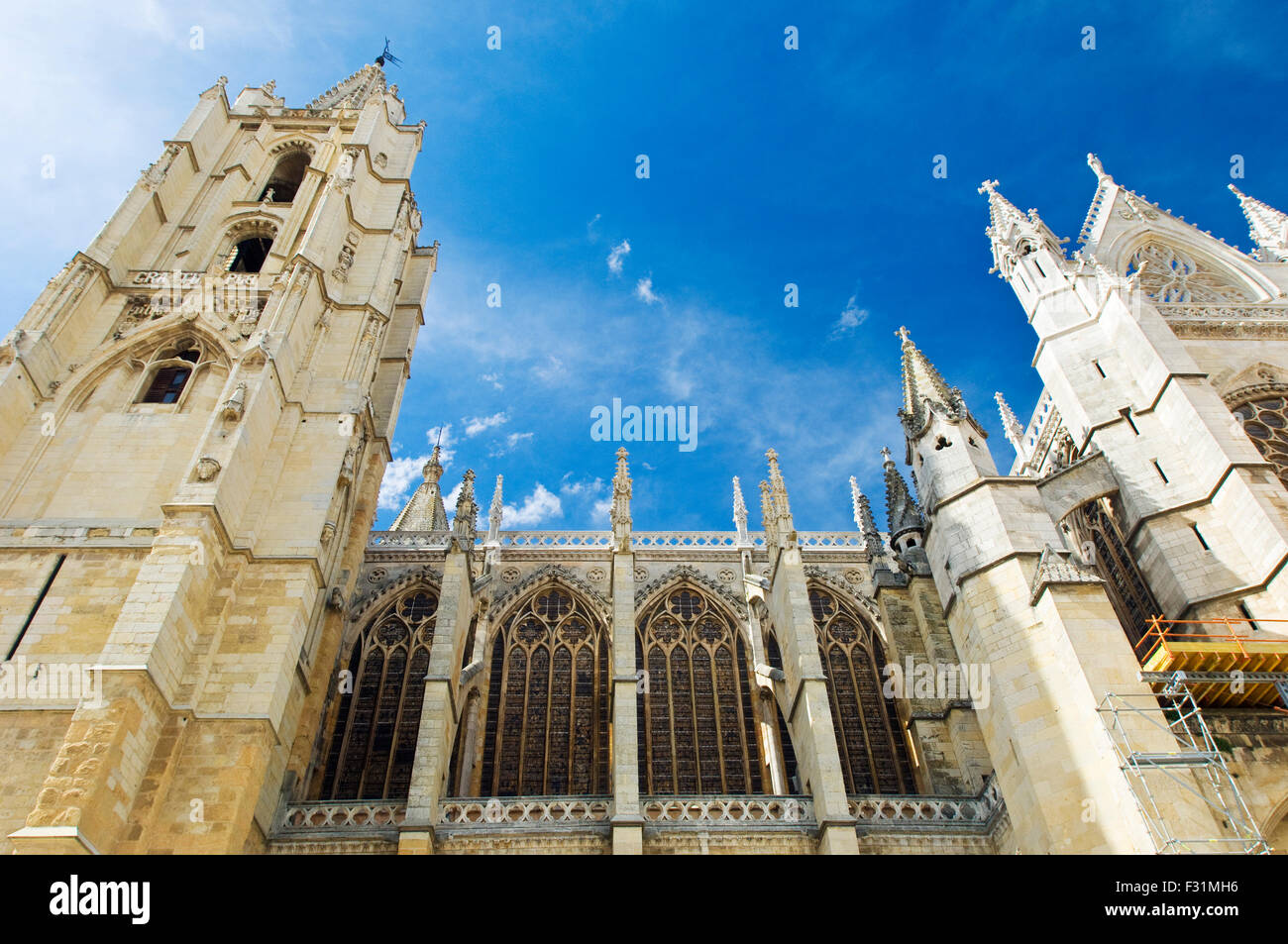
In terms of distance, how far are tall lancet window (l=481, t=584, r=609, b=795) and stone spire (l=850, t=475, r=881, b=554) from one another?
20.8 ft

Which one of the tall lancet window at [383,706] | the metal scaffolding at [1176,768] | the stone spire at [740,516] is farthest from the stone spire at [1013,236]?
the tall lancet window at [383,706]

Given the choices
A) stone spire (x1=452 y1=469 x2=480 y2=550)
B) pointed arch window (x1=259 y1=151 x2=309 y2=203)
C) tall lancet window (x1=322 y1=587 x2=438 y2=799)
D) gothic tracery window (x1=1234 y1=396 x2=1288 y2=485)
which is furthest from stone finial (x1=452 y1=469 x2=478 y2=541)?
gothic tracery window (x1=1234 y1=396 x2=1288 y2=485)

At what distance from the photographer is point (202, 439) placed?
14.5 metres

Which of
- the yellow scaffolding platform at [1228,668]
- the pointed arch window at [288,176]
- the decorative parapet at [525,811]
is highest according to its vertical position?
the pointed arch window at [288,176]

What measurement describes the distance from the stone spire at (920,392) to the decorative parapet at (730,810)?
26.1ft

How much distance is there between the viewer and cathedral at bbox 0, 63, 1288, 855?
1205 cm

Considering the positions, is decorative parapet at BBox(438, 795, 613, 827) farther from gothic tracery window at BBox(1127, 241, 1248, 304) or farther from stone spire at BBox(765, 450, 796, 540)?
gothic tracery window at BBox(1127, 241, 1248, 304)

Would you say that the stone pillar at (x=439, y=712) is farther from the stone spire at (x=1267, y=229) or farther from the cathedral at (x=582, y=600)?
the stone spire at (x=1267, y=229)

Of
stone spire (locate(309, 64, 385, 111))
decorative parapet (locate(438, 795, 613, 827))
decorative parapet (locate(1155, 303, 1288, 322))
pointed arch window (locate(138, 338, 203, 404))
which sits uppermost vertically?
stone spire (locate(309, 64, 385, 111))

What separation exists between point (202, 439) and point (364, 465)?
487cm

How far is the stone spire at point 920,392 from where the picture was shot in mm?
17703
